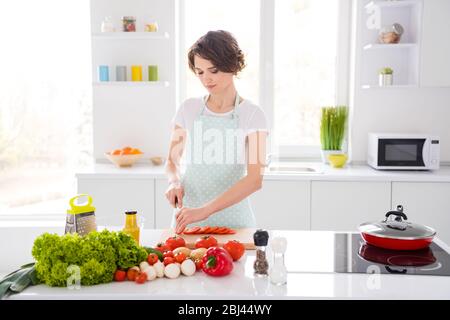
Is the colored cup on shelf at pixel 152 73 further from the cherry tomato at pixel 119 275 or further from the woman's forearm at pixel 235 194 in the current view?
the cherry tomato at pixel 119 275

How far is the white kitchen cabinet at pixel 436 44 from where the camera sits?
360 cm

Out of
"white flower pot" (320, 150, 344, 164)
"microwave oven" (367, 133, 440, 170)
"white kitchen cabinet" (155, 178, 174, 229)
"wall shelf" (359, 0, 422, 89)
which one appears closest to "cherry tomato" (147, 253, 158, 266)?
"white kitchen cabinet" (155, 178, 174, 229)

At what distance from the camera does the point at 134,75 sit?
3932 mm

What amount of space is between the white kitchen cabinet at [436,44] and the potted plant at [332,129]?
659mm

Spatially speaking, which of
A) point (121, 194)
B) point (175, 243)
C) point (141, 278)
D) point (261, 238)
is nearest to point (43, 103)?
point (121, 194)

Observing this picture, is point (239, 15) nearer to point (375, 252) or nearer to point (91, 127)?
point (91, 127)

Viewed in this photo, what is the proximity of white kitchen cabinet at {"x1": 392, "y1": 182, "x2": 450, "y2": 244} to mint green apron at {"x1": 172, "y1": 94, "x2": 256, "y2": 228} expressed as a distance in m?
1.47

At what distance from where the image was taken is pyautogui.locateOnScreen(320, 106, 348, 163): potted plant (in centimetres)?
400

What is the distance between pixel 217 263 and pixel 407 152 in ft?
8.14

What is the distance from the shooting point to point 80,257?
1.54m

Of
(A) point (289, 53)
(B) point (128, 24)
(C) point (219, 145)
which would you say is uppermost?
(B) point (128, 24)

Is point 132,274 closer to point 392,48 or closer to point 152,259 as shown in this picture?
point 152,259

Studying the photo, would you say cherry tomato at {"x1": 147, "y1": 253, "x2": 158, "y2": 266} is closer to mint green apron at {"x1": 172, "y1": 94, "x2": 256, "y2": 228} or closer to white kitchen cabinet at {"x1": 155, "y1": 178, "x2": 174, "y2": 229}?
mint green apron at {"x1": 172, "y1": 94, "x2": 256, "y2": 228}

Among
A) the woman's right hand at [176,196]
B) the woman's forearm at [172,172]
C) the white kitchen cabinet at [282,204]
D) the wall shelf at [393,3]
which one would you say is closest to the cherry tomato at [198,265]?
the woman's right hand at [176,196]
